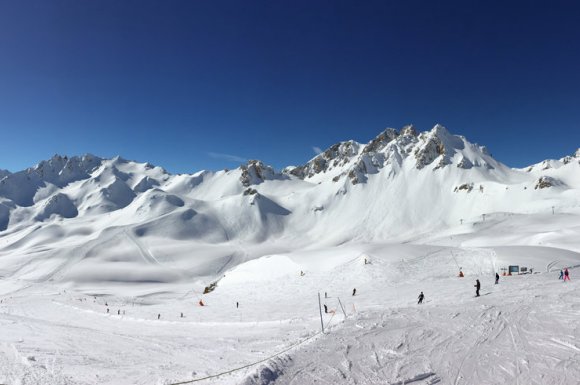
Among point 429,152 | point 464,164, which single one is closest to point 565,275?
point 464,164

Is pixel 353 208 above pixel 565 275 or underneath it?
above

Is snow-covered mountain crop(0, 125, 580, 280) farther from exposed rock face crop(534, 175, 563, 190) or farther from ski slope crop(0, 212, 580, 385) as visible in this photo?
ski slope crop(0, 212, 580, 385)

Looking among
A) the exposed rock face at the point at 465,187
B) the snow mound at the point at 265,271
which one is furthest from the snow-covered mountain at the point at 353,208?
the snow mound at the point at 265,271

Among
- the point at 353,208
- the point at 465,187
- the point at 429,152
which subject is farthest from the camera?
the point at 429,152

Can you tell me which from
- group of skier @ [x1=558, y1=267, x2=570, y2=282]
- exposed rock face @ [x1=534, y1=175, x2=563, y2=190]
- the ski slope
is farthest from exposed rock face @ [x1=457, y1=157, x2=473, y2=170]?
group of skier @ [x1=558, y1=267, x2=570, y2=282]

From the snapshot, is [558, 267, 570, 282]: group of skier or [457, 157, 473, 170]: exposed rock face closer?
[558, 267, 570, 282]: group of skier

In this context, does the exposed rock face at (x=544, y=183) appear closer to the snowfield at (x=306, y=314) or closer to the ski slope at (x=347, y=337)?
the snowfield at (x=306, y=314)

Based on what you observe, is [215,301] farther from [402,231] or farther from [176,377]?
[402,231]

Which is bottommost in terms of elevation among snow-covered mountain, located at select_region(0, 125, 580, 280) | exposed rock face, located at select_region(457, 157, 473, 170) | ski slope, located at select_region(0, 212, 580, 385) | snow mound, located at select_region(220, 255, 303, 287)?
ski slope, located at select_region(0, 212, 580, 385)

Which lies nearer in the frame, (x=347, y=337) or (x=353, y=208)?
(x=347, y=337)

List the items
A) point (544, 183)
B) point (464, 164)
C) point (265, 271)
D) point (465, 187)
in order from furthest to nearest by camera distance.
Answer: point (464, 164)
point (465, 187)
point (544, 183)
point (265, 271)

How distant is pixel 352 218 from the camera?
152375mm

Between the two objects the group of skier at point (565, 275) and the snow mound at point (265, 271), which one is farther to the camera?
the snow mound at point (265, 271)

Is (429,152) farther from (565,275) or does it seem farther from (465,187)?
(565,275)
